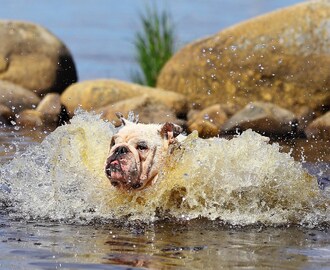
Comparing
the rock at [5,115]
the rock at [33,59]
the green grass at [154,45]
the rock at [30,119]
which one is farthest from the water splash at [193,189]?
the green grass at [154,45]

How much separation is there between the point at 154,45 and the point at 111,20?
10015 mm

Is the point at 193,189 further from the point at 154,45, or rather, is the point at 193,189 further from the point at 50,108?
the point at 154,45

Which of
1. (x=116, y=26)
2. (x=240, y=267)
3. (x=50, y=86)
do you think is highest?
(x=116, y=26)

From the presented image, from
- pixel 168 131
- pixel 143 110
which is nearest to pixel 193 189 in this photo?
pixel 168 131

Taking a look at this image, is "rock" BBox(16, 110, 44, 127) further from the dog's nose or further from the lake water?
the dog's nose

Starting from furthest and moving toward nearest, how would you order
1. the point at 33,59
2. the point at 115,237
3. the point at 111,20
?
1. the point at 111,20
2. the point at 33,59
3. the point at 115,237

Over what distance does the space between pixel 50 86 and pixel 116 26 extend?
33.7 ft

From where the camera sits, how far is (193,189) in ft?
30.3

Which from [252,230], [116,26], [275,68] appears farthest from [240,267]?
[116,26]

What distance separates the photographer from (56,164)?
32.4ft

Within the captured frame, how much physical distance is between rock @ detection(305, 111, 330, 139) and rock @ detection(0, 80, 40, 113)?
423 centimetres

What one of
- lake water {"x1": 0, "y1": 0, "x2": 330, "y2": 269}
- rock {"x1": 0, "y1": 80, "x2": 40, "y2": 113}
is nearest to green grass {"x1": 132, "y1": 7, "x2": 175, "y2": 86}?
rock {"x1": 0, "y1": 80, "x2": 40, "y2": 113}

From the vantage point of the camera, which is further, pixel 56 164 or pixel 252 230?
pixel 56 164

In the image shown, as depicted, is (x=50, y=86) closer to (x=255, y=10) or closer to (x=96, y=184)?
(x=96, y=184)
